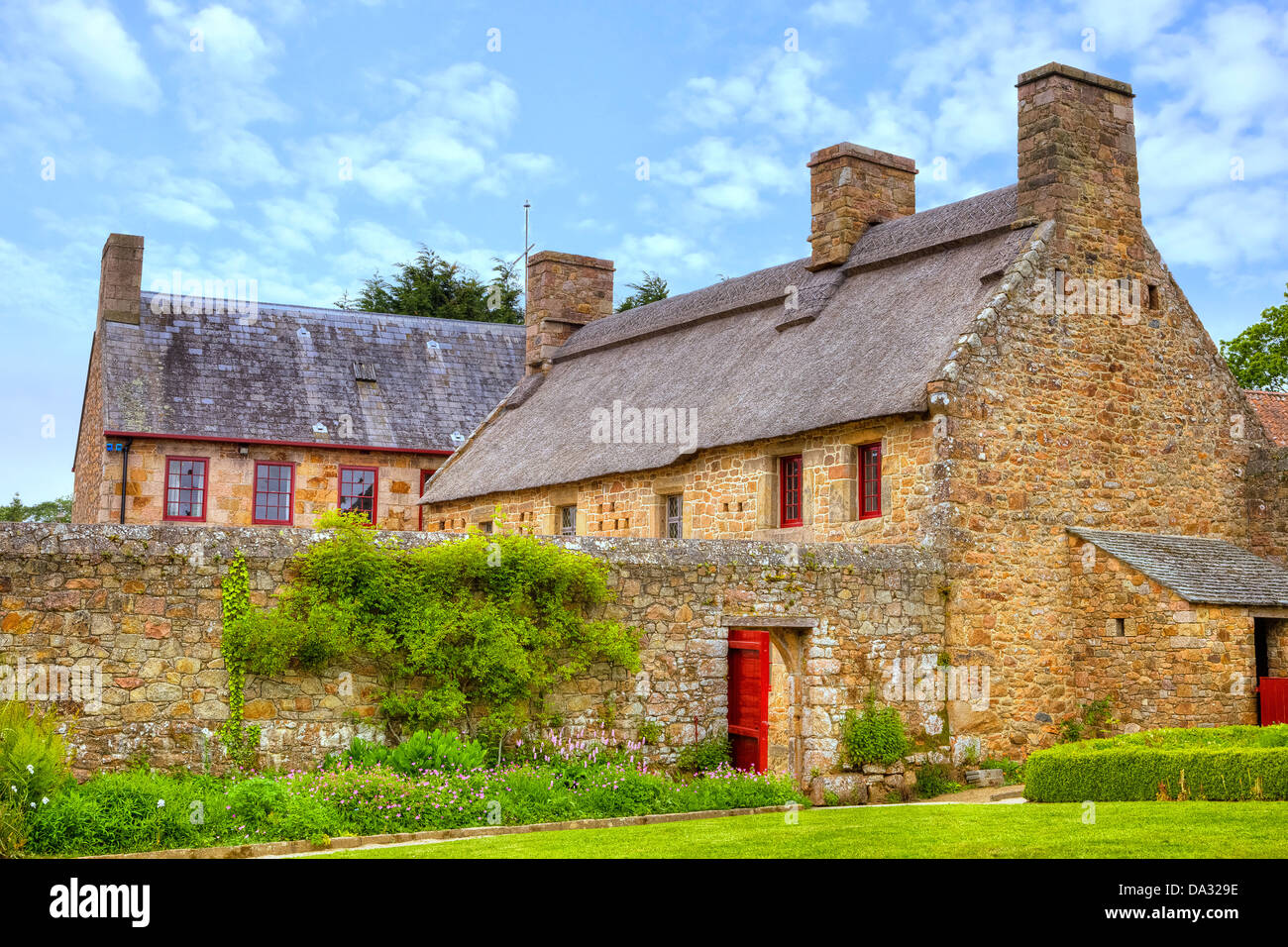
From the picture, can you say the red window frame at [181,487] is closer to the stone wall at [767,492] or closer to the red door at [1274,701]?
the stone wall at [767,492]

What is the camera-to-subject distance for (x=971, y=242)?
1847cm

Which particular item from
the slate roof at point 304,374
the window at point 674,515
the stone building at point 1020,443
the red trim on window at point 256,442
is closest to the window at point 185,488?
the red trim on window at point 256,442

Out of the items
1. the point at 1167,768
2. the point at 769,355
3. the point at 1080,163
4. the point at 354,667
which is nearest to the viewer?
the point at 1167,768

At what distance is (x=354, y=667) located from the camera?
12562mm

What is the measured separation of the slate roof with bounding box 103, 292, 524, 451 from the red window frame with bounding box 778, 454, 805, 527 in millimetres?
11523

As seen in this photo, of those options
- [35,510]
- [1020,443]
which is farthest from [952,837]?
[35,510]

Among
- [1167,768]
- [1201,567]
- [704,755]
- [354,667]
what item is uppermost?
[1201,567]

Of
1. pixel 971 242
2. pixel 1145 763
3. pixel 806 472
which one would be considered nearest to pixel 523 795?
pixel 1145 763

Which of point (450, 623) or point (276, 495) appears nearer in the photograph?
point (450, 623)

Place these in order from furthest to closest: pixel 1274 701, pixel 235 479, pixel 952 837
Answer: pixel 235 479, pixel 1274 701, pixel 952 837

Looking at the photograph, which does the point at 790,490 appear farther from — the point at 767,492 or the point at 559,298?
the point at 559,298

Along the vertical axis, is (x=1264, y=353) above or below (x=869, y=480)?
above

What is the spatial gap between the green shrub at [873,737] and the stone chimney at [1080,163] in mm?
6522

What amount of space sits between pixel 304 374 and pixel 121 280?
4018 millimetres
